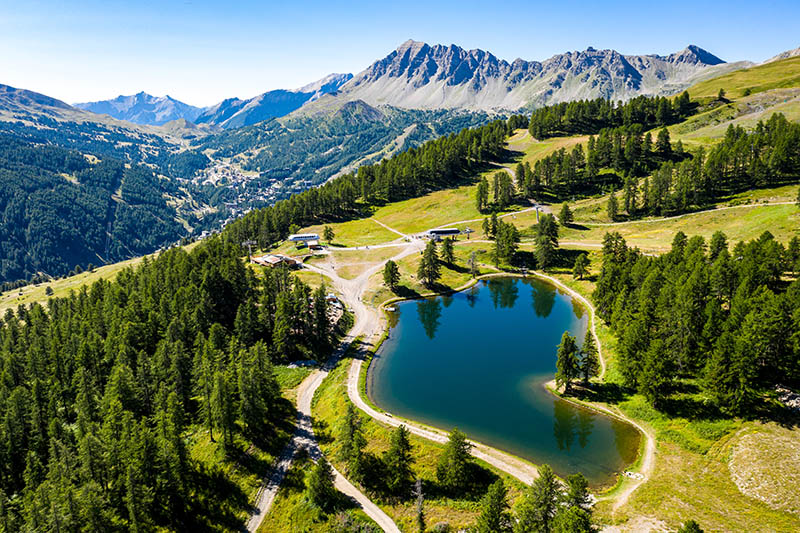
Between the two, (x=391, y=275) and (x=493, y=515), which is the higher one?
(x=391, y=275)

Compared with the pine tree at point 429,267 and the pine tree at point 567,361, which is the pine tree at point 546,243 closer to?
A: the pine tree at point 429,267

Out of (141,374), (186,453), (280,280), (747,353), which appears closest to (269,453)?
(186,453)

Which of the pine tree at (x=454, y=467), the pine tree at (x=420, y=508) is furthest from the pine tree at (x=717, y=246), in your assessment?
the pine tree at (x=420, y=508)

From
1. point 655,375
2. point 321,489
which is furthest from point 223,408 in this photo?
point 655,375

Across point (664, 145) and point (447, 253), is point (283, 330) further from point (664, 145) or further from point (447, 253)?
point (664, 145)

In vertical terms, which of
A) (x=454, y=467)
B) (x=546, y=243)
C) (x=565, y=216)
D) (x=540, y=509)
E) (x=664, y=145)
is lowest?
(x=454, y=467)

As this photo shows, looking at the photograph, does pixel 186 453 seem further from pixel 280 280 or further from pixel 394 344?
pixel 280 280
